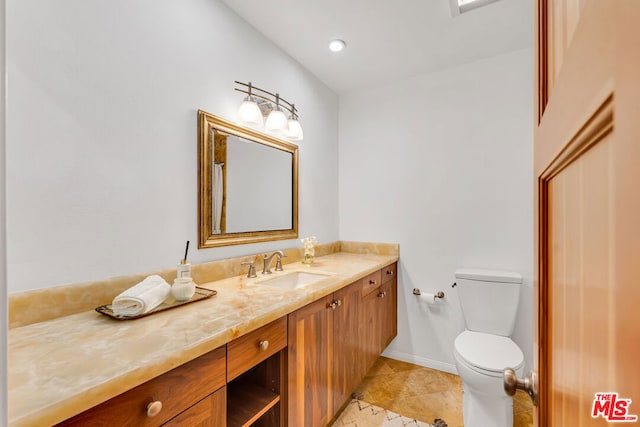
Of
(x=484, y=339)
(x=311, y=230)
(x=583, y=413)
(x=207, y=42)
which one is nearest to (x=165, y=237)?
(x=207, y=42)

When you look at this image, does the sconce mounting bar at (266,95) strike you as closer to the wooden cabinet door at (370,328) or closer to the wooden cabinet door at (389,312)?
the wooden cabinet door at (370,328)

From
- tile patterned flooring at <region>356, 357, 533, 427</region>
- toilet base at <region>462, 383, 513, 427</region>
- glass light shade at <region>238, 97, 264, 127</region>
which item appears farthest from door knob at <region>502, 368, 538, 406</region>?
glass light shade at <region>238, 97, 264, 127</region>

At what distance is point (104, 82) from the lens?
3.84 ft

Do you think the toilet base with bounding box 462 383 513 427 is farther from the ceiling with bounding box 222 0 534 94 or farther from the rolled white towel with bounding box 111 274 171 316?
the ceiling with bounding box 222 0 534 94

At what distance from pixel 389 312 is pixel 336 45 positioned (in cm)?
211

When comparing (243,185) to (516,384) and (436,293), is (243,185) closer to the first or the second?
(516,384)

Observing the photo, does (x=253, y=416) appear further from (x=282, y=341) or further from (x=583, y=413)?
(x=583, y=413)

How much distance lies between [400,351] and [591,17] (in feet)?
9.14

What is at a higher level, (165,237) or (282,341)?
(165,237)

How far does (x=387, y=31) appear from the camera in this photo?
1.95 m

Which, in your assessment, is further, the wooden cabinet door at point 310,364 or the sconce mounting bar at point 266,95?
the sconce mounting bar at point 266,95

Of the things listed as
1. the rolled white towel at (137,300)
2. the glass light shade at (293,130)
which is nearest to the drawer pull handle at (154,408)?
the rolled white towel at (137,300)

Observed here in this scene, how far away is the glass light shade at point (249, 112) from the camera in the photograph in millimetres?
1703

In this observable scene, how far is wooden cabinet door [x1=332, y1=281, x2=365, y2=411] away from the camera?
1653mm
